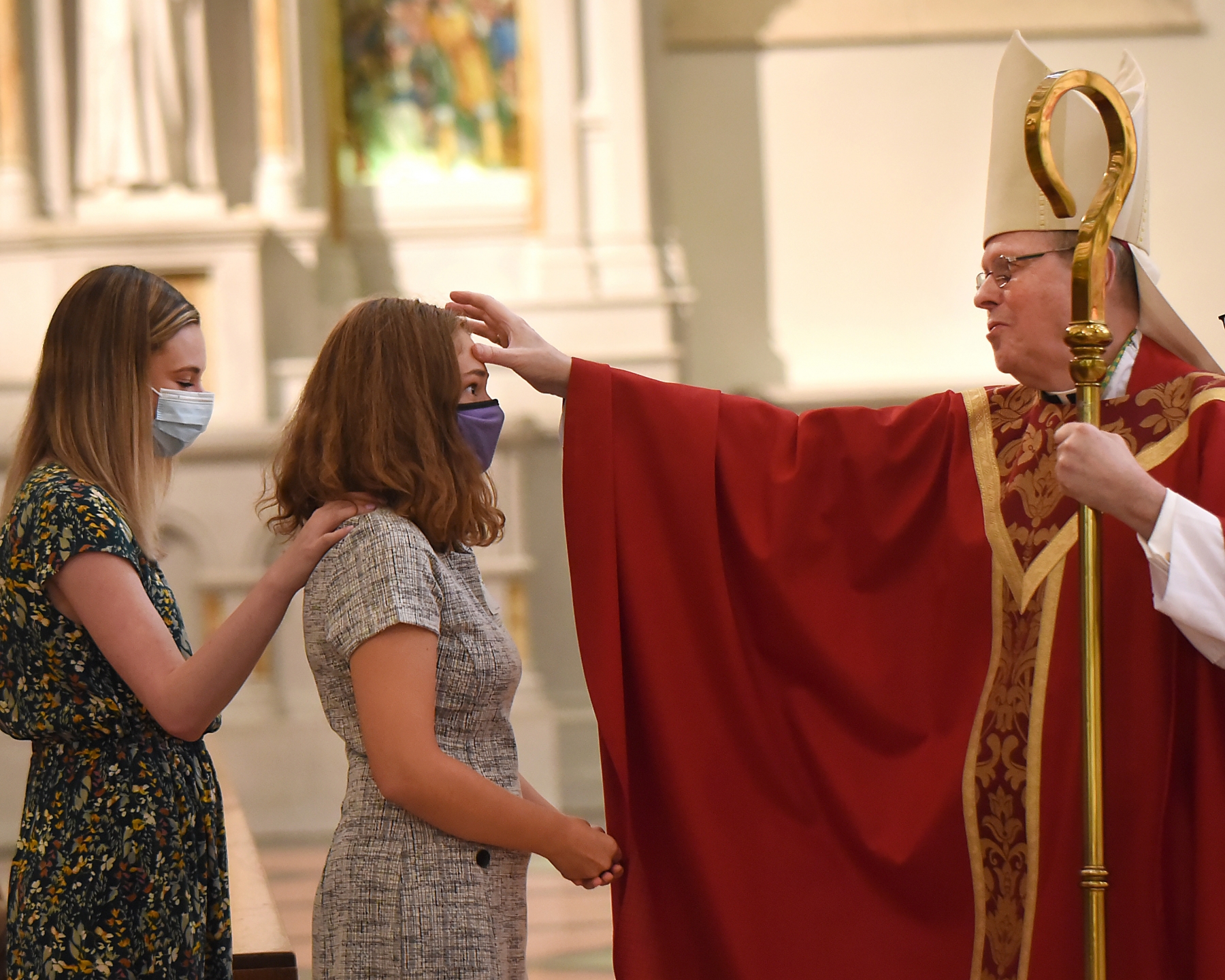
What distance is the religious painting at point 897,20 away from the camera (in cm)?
680

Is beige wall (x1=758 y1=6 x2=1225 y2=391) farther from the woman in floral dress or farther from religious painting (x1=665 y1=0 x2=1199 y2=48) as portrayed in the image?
the woman in floral dress

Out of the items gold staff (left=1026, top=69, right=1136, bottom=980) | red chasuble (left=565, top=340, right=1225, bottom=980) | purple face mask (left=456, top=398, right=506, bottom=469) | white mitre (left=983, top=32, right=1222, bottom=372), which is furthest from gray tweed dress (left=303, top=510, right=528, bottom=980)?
white mitre (left=983, top=32, right=1222, bottom=372)

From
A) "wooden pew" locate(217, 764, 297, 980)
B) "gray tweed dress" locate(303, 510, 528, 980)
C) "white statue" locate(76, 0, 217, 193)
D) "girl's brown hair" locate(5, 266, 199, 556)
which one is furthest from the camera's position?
"white statue" locate(76, 0, 217, 193)

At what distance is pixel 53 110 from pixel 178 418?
4.73m

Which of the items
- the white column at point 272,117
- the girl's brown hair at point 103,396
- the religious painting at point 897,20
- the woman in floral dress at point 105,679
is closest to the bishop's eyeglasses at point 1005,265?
the woman in floral dress at point 105,679

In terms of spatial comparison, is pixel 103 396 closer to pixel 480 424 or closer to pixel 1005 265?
pixel 480 424

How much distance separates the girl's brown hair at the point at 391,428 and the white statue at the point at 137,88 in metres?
4.67

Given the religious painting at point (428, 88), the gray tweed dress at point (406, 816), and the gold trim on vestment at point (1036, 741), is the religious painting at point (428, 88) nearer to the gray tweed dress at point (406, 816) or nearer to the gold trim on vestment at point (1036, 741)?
the gold trim on vestment at point (1036, 741)

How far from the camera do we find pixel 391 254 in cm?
676

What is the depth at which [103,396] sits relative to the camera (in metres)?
2.05

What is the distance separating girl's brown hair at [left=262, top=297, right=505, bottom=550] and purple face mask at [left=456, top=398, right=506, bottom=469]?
23 millimetres

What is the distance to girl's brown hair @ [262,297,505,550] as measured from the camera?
185 centimetres

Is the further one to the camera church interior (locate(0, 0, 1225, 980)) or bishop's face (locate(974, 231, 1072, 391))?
church interior (locate(0, 0, 1225, 980))

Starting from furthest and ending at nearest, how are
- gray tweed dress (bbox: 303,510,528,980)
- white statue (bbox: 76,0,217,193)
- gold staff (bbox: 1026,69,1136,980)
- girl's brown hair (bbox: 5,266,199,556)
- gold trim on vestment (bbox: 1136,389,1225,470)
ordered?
white statue (bbox: 76,0,217,193)
gold trim on vestment (bbox: 1136,389,1225,470)
girl's brown hair (bbox: 5,266,199,556)
gold staff (bbox: 1026,69,1136,980)
gray tweed dress (bbox: 303,510,528,980)
